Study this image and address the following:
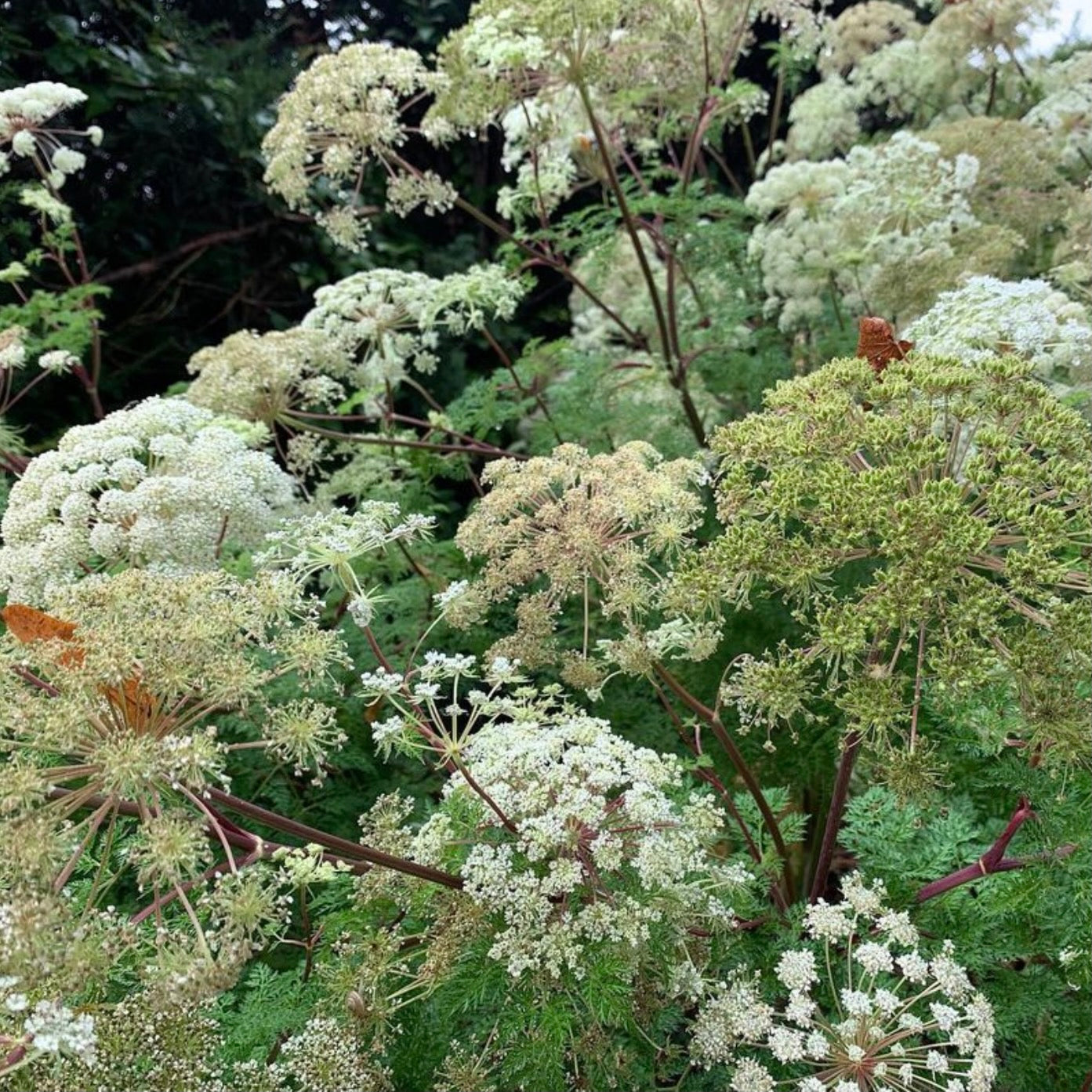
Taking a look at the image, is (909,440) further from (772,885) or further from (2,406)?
(2,406)

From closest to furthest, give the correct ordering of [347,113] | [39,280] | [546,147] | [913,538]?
1. [913,538]
2. [347,113]
3. [39,280]
4. [546,147]

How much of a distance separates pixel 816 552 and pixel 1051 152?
10.4 feet

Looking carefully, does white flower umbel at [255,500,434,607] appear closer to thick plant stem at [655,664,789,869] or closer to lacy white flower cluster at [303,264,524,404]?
thick plant stem at [655,664,789,869]

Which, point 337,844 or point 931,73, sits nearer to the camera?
point 337,844

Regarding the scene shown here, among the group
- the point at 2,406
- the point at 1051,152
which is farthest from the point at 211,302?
the point at 1051,152

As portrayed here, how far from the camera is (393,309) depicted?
3637 millimetres

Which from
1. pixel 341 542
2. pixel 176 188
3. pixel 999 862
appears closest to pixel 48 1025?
pixel 341 542

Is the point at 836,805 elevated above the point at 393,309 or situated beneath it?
situated beneath

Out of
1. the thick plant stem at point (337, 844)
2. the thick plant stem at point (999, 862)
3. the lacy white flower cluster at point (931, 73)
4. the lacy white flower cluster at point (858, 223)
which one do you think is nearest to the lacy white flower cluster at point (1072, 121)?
the lacy white flower cluster at point (931, 73)

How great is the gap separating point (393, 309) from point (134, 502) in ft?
5.32

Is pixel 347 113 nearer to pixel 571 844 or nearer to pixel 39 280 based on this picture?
pixel 39 280

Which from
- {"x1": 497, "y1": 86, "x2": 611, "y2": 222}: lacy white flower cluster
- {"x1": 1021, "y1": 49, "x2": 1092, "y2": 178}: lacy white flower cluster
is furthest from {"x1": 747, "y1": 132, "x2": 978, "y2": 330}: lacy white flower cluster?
{"x1": 1021, "y1": 49, "x2": 1092, "y2": 178}: lacy white flower cluster

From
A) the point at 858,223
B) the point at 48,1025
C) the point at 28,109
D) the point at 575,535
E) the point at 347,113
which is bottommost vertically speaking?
the point at 48,1025

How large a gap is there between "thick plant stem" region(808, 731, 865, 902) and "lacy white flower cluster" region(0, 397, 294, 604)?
5.00 ft
